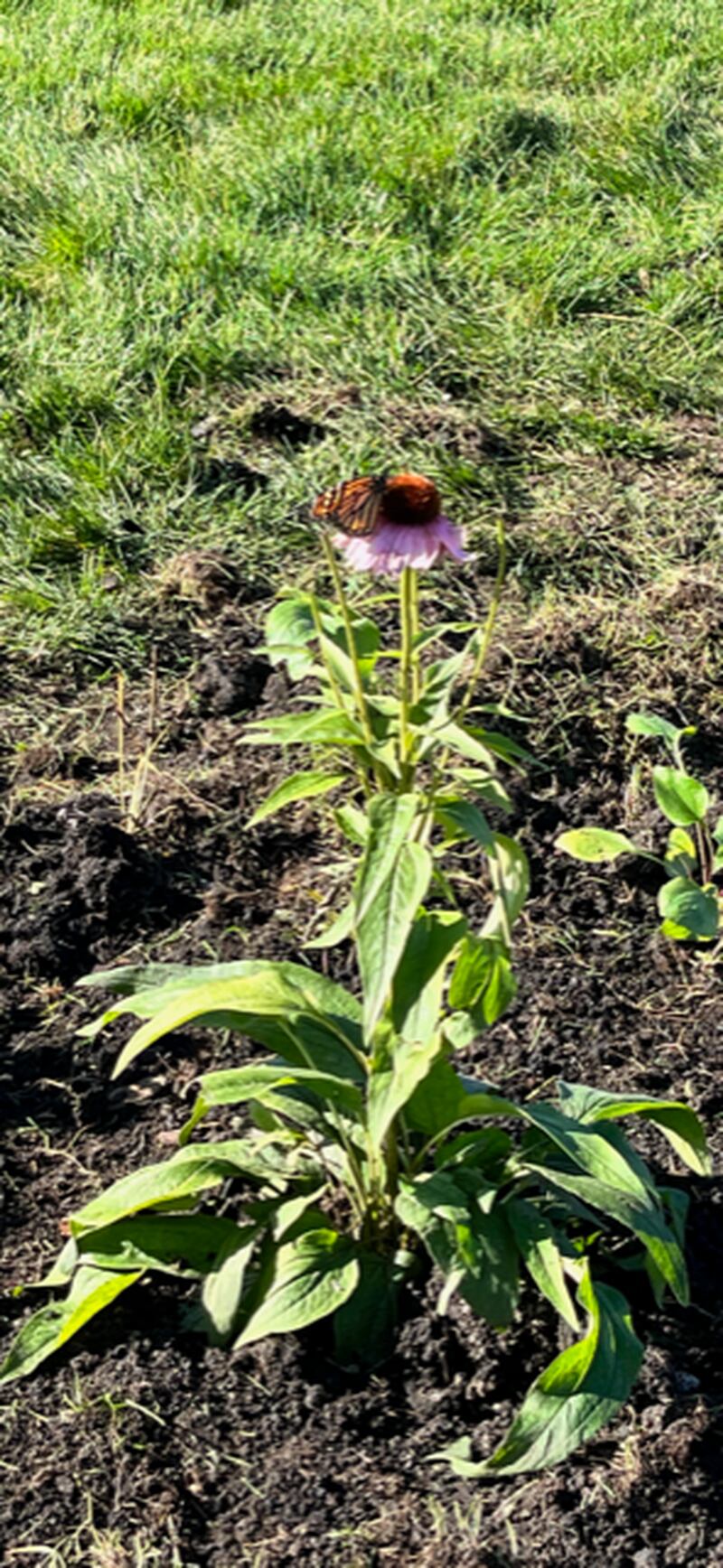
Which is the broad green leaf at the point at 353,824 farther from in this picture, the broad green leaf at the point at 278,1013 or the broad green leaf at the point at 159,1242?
the broad green leaf at the point at 159,1242

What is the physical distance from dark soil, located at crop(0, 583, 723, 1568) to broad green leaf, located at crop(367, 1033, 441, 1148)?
0.45 m

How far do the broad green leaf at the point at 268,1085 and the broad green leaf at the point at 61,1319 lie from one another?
29 centimetres

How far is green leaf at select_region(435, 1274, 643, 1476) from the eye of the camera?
2129 mm

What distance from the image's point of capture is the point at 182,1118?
282cm

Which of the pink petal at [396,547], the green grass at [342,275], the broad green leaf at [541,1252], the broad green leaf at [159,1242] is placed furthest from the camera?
the green grass at [342,275]

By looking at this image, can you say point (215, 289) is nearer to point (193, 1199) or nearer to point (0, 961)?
point (0, 961)

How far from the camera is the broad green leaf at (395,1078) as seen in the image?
212 centimetres

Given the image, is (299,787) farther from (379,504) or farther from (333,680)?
(379,504)

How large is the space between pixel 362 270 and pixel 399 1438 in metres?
3.33

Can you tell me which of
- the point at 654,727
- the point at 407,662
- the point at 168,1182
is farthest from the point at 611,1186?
the point at 654,727

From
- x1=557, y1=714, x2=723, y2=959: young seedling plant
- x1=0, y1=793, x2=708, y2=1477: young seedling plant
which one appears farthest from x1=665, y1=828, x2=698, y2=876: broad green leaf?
x1=0, y1=793, x2=708, y2=1477: young seedling plant

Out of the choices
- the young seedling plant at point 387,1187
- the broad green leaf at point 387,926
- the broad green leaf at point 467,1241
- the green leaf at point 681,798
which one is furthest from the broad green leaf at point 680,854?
the broad green leaf at point 387,926

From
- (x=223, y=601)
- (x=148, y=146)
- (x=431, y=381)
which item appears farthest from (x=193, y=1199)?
(x=148, y=146)

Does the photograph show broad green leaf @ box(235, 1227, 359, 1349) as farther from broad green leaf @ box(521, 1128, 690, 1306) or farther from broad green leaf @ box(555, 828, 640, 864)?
broad green leaf @ box(555, 828, 640, 864)
